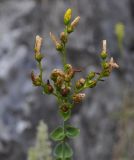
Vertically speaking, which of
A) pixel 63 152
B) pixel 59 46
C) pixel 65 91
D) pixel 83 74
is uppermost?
pixel 83 74

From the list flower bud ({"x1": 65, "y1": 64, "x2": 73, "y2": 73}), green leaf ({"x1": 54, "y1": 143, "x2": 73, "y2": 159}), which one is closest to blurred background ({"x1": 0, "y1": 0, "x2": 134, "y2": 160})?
green leaf ({"x1": 54, "y1": 143, "x2": 73, "y2": 159})

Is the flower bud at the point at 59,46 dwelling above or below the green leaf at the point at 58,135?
above

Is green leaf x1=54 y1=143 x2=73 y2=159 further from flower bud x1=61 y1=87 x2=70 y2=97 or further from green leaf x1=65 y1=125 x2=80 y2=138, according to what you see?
flower bud x1=61 y1=87 x2=70 y2=97

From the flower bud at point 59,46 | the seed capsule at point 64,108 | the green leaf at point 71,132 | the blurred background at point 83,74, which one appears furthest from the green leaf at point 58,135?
the blurred background at point 83,74

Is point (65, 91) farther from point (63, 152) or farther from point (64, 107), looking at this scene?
point (63, 152)

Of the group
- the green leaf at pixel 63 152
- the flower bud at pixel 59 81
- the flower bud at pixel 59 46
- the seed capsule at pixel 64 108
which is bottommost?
the green leaf at pixel 63 152

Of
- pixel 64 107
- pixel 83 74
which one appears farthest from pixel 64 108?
pixel 83 74

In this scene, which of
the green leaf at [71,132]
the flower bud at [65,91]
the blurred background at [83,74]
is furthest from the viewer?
the blurred background at [83,74]

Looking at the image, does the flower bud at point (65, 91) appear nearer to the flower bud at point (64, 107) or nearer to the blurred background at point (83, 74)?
the flower bud at point (64, 107)

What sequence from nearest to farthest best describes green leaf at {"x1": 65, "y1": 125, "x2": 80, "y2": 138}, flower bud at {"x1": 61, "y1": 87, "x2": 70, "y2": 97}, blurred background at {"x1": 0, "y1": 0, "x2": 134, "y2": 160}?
flower bud at {"x1": 61, "y1": 87, "x2": 70, "y2": 97}, green leaf at {"x1": 65, "y1": 125, "x2": 80, "y2": 138}, blurred background at {"x1": 0, "y1": 0, "x2": 134, "y2": 160}

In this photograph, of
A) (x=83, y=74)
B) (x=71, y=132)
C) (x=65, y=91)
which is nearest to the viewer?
(x=65, y=91)
